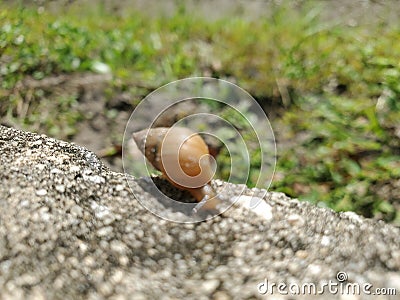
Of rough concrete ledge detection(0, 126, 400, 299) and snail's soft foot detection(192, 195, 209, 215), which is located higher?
rough concrete ledge detection(0, 126, 400, 299)

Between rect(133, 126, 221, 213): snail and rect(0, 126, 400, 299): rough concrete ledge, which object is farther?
rect(133, 126, 221, 213): snail

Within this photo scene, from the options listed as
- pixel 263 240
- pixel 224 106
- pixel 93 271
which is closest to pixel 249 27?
pixel 224 106

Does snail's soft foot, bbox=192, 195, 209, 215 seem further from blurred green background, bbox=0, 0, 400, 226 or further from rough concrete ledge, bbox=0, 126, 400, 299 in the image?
blurred green background, bbox=0, 0, 400, 226

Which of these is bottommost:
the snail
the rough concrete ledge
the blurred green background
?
the blurred green background

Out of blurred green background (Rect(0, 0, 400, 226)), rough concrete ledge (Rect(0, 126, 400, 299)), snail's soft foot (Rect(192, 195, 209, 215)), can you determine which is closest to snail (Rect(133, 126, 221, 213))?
snail's soft foot (Rect(192, 195, 209, 215))

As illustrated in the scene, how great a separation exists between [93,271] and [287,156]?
1301mm

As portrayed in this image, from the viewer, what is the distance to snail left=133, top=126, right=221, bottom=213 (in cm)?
188

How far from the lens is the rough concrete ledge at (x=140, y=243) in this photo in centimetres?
137

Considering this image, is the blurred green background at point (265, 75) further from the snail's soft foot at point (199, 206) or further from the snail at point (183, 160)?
the snail's soft foot at point (199, 206)

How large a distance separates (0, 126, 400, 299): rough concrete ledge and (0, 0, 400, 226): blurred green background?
602 millimetres

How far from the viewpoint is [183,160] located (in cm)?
192

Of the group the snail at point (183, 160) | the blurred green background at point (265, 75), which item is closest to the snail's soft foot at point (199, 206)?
the snail at point (183, 160)

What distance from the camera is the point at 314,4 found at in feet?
12.6

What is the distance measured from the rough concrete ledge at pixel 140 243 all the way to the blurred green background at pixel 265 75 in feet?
1.98
